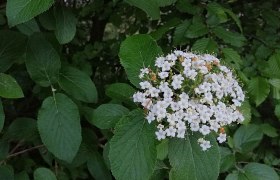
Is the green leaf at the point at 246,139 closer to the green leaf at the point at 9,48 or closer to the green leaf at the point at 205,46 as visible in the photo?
the green leaf at the point at 205,46

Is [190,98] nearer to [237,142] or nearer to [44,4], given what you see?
[44,4]

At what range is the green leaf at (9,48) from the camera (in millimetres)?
1752

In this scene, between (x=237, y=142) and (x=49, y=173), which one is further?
(x=237, y=142)

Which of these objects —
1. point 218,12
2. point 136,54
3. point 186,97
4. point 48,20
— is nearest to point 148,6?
point 136,54

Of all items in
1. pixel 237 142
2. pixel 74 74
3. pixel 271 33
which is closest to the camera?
pixel 74 74

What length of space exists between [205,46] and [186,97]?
1.99 ft

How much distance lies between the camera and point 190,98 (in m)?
1.44

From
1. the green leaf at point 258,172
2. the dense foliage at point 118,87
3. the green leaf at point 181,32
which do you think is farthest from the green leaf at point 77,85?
the green leaf at point 258,172

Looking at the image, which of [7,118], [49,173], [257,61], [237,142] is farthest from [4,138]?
[257,61]

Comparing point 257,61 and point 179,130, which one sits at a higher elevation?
point 179,130

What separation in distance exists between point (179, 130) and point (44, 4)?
558mm

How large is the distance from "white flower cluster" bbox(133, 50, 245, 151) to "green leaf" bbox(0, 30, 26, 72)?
21.8 inches

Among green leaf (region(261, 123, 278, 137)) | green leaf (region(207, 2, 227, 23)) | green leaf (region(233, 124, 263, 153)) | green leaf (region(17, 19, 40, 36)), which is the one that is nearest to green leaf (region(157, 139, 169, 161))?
green leaf (region(233, 124, 263, 153))

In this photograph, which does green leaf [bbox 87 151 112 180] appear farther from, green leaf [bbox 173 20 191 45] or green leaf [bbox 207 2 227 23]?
green leaf [bbox 207 2 227 23]
